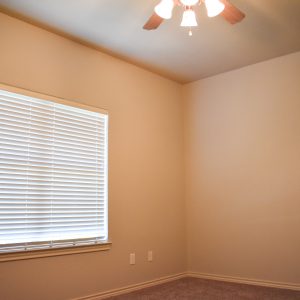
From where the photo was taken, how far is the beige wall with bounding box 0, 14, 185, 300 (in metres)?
3.24

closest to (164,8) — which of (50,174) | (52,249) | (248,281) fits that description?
(50,174)

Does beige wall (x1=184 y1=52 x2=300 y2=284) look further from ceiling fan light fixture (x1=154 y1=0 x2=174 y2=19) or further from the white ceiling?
ceiling fan light fixture (x1=154 y1=0 x2=174 y2=19)

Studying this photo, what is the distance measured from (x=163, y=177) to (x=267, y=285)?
5.75 feet

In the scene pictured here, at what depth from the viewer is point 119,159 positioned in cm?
407

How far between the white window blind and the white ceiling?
781mm

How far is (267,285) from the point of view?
13.2ft

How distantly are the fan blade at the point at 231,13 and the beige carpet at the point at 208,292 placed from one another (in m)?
2.68

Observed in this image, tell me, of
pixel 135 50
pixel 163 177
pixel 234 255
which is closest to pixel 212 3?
pixel 135 50

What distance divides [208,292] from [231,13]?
2845mm

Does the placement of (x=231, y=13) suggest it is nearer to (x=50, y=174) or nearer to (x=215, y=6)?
(x=215, y=6)

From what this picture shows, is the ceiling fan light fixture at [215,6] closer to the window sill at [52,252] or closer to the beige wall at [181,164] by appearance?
the beige wall at [181,164]

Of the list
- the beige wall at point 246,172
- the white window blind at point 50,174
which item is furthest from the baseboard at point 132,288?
the white window blind at point 50,174

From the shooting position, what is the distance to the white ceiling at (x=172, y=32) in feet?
10.3

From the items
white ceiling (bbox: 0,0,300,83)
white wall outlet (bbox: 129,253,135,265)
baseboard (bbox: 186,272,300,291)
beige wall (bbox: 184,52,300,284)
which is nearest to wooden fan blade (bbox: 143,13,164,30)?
white ceiling (bbox: 0,0,300,83)
